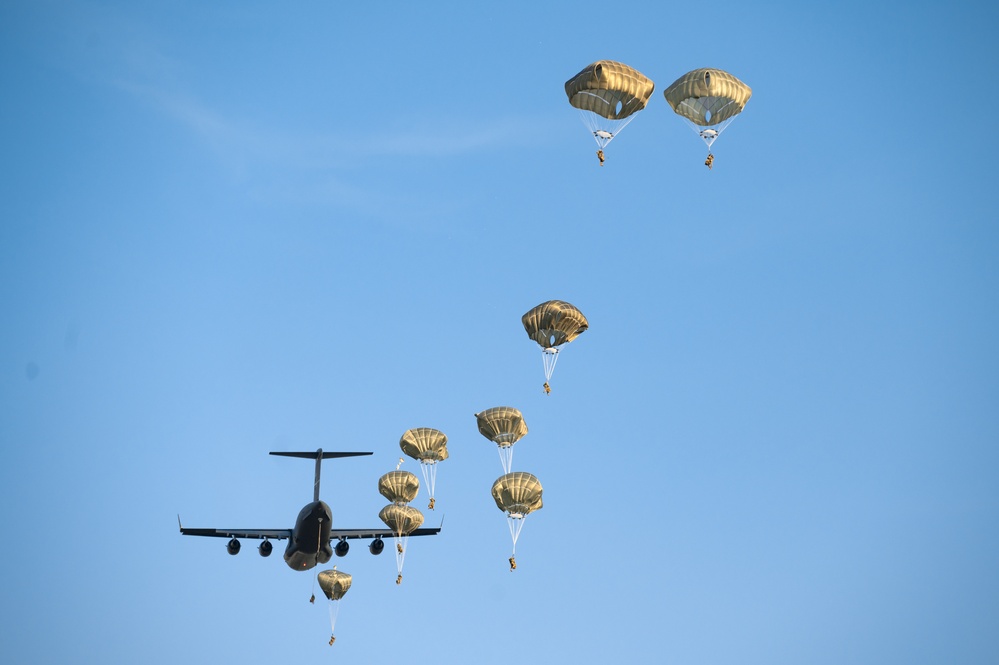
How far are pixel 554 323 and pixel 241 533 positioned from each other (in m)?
31.9

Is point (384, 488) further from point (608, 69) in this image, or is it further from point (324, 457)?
point (608, 69)

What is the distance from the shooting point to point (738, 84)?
7231 cm

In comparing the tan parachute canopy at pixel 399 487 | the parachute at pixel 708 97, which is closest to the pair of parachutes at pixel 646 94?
the parachute at pixel 708 97

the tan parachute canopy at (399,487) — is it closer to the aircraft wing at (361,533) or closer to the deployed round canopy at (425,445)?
the deployed round canopy at (425,445)

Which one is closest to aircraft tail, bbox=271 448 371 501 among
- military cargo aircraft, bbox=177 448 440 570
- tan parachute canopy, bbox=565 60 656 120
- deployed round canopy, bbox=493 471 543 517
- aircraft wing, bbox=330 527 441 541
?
military cargo aircraft, bbox=177 448 440 570

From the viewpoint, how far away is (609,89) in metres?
69.9

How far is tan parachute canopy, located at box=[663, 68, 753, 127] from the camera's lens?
71.0m

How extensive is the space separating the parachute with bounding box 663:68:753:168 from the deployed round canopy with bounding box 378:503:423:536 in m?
32.6

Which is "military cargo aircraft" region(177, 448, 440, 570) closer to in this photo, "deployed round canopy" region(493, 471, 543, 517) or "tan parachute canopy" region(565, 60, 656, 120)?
"deployed round canopy" region(493, 471, 543, 517)

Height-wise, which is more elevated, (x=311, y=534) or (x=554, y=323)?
(x=554, y=323)

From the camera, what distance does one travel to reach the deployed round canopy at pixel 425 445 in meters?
83.9

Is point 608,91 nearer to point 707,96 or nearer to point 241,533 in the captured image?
point 707,96

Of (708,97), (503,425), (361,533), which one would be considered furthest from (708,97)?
(361,533)

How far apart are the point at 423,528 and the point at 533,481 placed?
76.3 ft
